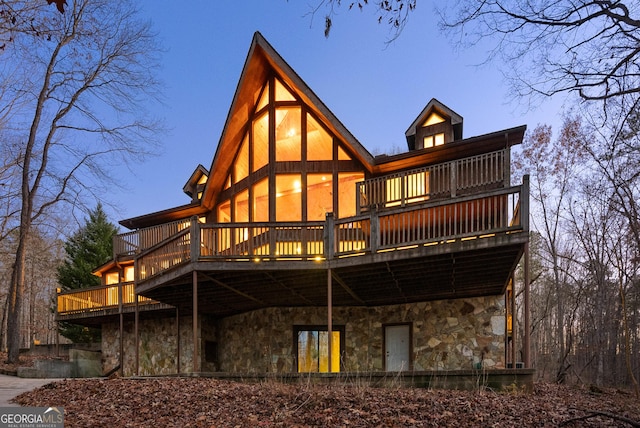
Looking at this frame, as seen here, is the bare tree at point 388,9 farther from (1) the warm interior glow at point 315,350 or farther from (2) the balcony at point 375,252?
(1) the warm interior glow at point 315,350

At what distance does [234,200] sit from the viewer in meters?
17.2

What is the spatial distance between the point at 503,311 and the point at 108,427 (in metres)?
10.6

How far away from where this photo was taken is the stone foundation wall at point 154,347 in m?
17.9

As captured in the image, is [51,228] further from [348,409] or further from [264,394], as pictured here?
[348,409]

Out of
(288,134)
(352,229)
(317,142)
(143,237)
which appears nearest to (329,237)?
(352,229)

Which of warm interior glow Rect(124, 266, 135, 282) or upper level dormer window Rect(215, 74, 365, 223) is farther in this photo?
warm interior glow Rect(124, 266, 135, 282)

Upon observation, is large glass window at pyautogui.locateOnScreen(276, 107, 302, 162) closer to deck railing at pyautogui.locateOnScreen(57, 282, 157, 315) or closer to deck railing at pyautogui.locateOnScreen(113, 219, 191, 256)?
deck railing at pyautogui.locateOnScreen(113, 219, 191, 256)

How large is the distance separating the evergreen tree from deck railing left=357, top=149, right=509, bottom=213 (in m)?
20.2

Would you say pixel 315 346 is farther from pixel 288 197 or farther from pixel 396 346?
pixel 288 197

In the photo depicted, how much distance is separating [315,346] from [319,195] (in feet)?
15.3

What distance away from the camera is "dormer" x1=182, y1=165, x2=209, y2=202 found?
74.0 feet

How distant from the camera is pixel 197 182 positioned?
23.2 meters

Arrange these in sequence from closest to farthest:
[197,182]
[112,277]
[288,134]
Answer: [288,134] → [197,182] → [112,277]

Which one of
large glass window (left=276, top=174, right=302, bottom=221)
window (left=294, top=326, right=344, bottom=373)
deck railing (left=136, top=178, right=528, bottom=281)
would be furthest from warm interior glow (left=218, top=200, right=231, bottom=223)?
deck railing (left=136, top=178, right=528, bottom=281)
